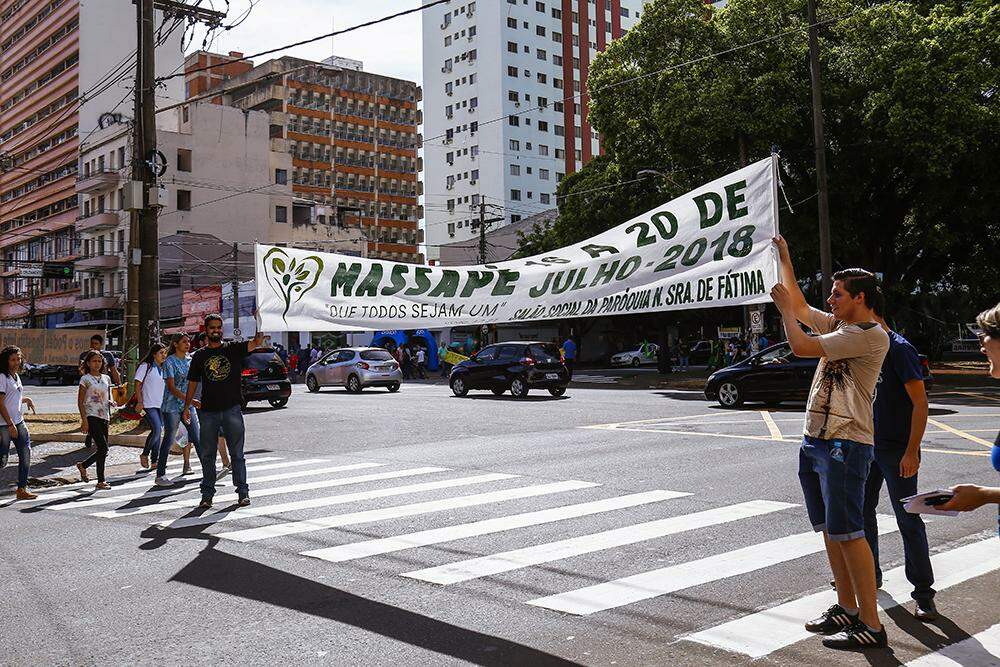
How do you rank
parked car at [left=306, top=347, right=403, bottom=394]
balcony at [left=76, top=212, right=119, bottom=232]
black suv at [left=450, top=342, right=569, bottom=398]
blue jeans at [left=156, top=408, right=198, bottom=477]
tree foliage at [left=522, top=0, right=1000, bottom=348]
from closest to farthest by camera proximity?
blue jeans at [left=156, top=408, right=198, bottom=477] < black suv at [left=450, top=342, right=569, bottom=398] < tree foliage at [left=522, top=0, right=1000, bottom=348] < parked car at [left=306, top=347, right=403, bottom=394] < balcony at [left=76, top=212, right=119, bottom=232]

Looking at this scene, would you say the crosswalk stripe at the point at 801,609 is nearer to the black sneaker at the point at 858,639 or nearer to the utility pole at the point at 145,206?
the black sneaker at the point at 858,639

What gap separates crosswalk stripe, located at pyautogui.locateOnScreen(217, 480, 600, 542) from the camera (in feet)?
26.2

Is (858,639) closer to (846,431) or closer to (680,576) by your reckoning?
(846,431)

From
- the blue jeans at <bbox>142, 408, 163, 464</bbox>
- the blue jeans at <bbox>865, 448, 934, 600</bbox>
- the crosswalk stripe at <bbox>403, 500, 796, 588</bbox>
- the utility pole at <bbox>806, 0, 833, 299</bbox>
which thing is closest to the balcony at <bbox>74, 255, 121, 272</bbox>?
the utility pole at <bbox>806, 0, 833, 299</bbox>

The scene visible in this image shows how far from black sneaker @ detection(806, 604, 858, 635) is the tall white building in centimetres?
9029

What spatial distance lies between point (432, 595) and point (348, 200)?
10157 centimetres

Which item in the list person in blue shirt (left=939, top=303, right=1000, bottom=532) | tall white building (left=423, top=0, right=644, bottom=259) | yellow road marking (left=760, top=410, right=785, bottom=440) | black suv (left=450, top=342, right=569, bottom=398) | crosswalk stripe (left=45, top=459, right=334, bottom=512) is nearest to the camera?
person in blue shirt (left=939, top=303, right=1000, bottom=532)

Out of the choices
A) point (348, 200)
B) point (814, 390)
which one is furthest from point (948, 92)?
point (348, 200)

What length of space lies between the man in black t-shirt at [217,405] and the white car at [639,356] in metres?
44.8

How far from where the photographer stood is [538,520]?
27.0ft

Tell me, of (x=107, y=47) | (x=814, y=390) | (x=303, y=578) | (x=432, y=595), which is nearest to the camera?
(x=814, y=390)

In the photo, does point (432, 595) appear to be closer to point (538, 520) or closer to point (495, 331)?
point (538, 520)

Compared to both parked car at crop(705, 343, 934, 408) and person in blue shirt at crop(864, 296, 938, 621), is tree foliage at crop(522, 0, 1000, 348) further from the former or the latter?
person in blue shirt at crop(864, 296, 938, 621)

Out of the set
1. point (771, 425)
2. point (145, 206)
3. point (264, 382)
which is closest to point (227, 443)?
point (145, 206)
